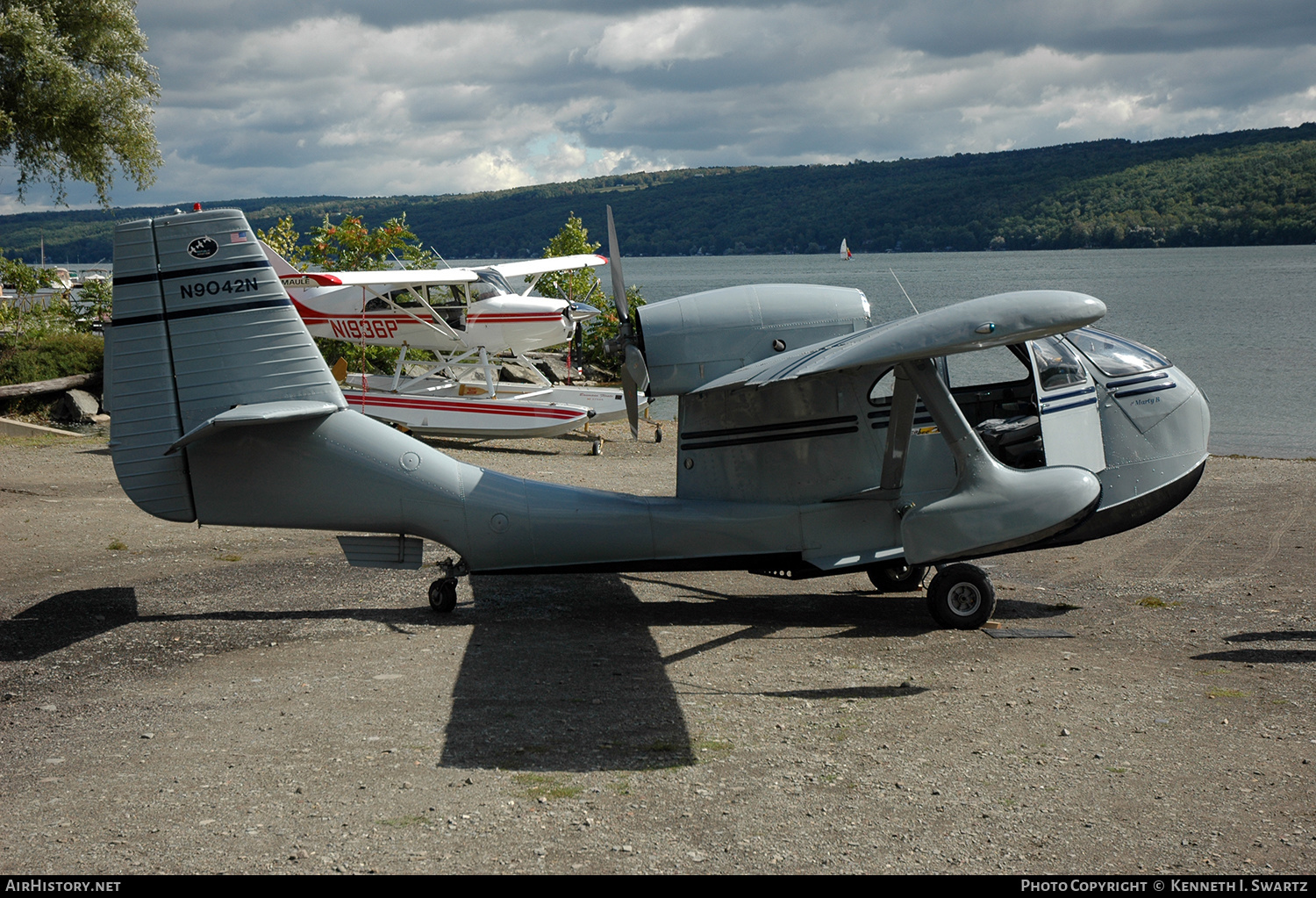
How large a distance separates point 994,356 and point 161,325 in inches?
1747

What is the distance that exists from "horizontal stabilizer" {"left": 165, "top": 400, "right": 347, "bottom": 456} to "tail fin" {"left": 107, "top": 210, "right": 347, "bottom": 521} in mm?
191

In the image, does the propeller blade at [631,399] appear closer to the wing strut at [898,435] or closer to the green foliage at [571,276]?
the wing strut at [898,435]

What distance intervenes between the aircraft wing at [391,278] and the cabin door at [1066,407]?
13923mm

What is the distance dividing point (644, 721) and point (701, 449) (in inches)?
128

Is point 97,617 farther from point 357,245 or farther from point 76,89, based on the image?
point 357,245

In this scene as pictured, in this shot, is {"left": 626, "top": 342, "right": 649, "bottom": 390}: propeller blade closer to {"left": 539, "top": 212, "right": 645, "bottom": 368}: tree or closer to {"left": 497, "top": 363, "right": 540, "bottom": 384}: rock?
{"left": 497, "top": 363, "right": 540, "bottom": 384}: rock

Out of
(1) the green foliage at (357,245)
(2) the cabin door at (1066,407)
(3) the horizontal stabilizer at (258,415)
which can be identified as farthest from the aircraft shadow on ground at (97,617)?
(1) the green foliage at (357,245)

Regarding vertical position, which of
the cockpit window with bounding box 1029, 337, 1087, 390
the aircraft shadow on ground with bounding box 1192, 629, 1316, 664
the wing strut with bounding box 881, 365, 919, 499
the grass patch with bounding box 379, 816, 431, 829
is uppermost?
the cockpit window with bounding box 1029, 337, 1087, 390

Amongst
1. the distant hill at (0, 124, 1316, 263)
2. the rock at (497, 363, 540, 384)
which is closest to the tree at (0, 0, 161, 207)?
the rock at (497, 363, 540, 384)

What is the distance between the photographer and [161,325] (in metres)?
8.49

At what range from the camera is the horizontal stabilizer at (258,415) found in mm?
7938

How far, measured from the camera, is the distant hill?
123 meters

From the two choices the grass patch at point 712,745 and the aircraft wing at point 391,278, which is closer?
the grass patch at point 712,745

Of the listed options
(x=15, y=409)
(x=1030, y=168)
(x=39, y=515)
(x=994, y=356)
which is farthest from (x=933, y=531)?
(x=1030, y=168)
